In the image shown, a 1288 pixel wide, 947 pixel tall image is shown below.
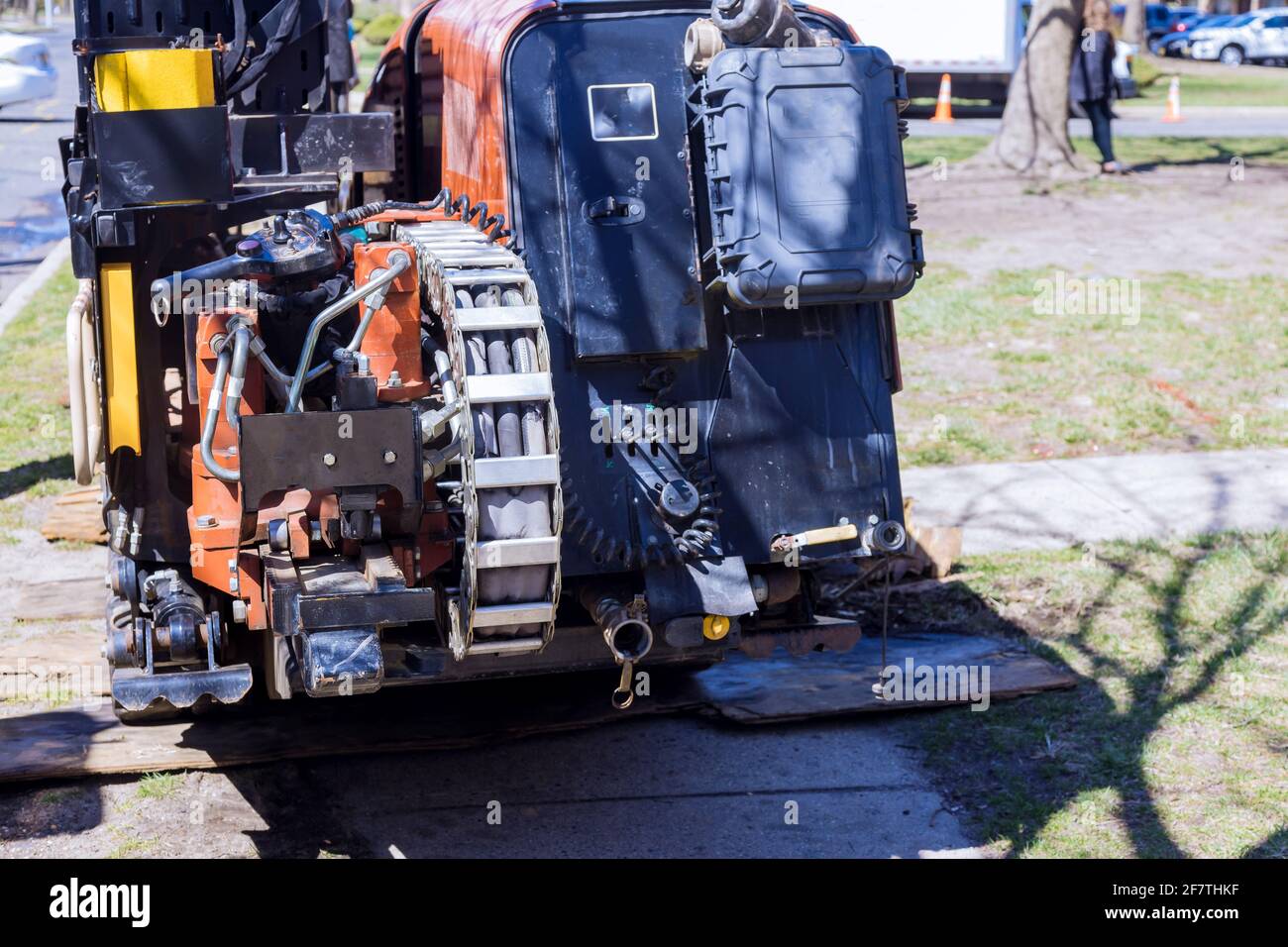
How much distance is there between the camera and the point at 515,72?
Result: 17.5 feet

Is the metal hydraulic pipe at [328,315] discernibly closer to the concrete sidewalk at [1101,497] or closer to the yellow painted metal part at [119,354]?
the yellow painted metal part at [119,354]

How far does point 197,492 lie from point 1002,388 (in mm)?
7178

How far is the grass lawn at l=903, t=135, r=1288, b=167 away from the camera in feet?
65.0

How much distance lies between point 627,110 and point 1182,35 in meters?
42.5

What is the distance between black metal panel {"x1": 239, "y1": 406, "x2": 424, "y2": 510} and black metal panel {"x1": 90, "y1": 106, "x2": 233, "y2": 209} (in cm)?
110

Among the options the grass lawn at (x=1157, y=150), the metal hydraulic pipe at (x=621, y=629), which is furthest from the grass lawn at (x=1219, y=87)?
the metal hydraulic pipe at (x=621, y=629)

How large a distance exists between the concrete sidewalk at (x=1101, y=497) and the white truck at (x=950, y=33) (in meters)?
17.1

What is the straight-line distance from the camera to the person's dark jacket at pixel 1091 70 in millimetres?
17688

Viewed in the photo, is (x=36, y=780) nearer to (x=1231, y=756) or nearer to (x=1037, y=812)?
(x=1037, y=812)

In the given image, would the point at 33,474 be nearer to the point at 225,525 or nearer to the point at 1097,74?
the point at 225,525

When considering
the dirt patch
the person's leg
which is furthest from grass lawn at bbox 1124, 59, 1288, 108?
the person's leg

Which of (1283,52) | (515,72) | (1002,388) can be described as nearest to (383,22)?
(1283,52)

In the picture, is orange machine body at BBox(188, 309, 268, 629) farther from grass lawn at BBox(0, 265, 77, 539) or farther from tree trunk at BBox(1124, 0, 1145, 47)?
tree trunk at BBox(1124, 0, 1145, 47)
